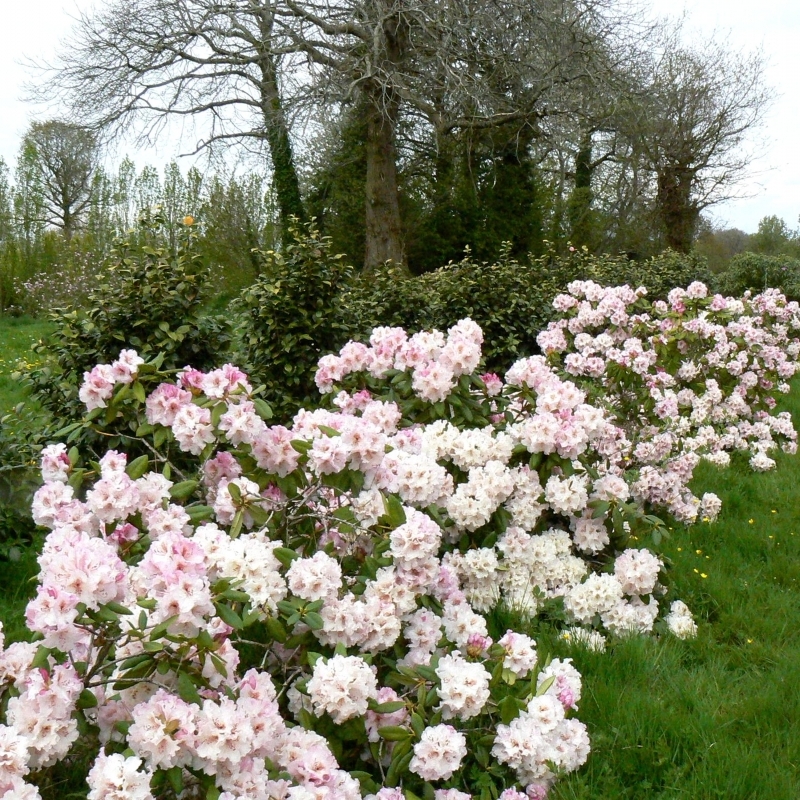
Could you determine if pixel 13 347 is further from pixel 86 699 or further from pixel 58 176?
pixel 58 176

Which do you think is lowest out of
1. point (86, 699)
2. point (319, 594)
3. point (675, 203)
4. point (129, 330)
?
point (86, 699)

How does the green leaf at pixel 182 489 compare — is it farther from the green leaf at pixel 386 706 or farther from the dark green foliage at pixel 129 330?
the dark green foliage at pixel 129 330

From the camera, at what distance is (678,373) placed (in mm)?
5621

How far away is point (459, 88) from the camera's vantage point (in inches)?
435

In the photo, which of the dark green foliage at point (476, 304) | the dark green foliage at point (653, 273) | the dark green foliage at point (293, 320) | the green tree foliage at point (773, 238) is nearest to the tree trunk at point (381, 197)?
the dark green foliage at point (653, 273)

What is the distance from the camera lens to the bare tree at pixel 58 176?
1978 centimetres

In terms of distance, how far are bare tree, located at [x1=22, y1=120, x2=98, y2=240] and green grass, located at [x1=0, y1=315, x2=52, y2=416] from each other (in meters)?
4.94

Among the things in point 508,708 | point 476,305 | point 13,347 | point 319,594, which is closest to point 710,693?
point 508,708

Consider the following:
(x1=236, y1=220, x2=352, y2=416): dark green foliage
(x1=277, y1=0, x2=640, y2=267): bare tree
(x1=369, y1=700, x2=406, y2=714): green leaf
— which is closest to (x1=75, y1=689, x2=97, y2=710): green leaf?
(x1=369, y1=700, x2=406, y2=714): green leaf

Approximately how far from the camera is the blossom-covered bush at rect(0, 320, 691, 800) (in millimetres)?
1716

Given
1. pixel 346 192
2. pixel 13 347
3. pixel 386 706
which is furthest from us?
pixel 346 192

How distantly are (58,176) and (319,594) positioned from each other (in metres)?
22.9

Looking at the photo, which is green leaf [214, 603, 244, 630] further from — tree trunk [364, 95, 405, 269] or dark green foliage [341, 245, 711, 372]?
tree trunk [364, 95, 405, 269]

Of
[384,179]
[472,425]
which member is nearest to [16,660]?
[472,425]
